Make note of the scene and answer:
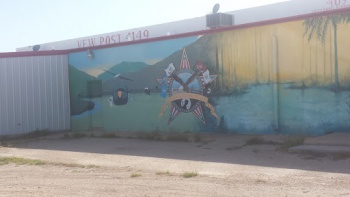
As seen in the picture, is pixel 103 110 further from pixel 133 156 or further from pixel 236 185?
pixel 236 185

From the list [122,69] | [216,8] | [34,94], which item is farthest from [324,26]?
[34,94]

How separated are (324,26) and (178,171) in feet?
22.5

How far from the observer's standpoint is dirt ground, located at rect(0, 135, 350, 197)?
8797 millimetres

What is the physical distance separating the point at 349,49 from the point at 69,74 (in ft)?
42.8

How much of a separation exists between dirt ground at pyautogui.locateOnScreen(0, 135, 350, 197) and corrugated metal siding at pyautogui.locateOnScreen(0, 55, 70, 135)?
5.77 metres

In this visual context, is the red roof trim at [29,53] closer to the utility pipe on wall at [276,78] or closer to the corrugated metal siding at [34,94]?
the corrugated metal siding at [34,94]

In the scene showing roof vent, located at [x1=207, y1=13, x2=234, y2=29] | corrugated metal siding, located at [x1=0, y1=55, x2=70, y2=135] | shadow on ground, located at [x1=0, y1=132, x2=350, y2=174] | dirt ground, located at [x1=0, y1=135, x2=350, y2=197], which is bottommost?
dirt ground, located at [x1=0, y1=135, x2=350, y2=197]

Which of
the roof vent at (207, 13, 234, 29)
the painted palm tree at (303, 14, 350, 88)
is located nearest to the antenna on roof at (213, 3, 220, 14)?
the roof vent at (207, 13, 234, 29)

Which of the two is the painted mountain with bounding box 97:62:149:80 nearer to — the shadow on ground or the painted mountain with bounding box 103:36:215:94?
the painted mountain with bounding box 103:36:215:94

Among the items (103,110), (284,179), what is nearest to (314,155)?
(284,179)

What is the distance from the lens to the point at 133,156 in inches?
533

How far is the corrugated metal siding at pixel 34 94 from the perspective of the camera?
830 inches

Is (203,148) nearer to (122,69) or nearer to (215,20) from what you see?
(215,20)

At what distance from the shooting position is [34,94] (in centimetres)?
2186
